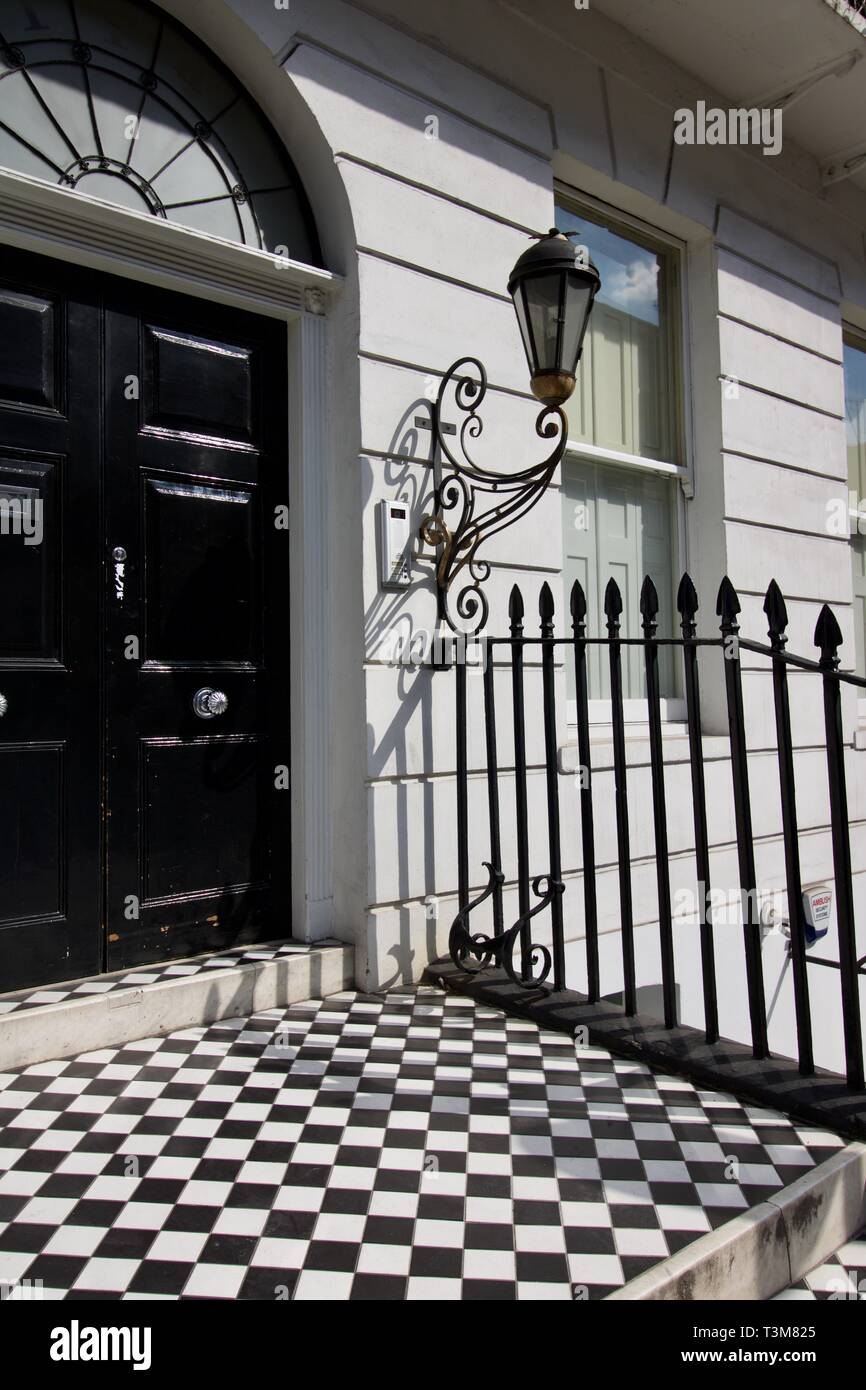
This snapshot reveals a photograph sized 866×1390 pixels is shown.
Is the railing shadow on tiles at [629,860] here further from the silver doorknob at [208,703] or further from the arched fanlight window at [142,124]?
the arched fanlight window at [142,124]

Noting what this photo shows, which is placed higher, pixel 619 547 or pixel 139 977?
pixel 619 547

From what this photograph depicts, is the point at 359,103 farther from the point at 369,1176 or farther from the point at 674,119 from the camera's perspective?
the point at 369,1176

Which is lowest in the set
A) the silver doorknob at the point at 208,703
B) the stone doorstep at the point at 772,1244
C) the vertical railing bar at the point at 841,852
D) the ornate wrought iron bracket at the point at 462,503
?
the stone doorstep at the point at 772,1244

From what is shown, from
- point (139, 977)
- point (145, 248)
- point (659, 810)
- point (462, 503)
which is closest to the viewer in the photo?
point (659, 810)

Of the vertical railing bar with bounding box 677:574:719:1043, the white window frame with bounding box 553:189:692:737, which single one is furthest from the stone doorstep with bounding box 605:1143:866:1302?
the white window frame with bounding box 553:189:692:737

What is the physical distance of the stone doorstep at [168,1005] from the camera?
2.57m

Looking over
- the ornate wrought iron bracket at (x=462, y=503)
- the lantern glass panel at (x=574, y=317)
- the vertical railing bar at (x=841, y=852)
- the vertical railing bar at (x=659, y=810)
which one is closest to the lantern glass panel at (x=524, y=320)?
the lantern glass panel at (x=574, y=317)

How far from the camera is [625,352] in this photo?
475 cm

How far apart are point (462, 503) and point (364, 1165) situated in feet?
7.94

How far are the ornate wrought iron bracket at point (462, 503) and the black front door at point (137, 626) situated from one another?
59 cm

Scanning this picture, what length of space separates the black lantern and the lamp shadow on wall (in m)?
0.64

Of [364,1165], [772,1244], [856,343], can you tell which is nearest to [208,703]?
[364,1165]

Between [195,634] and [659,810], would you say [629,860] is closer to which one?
[659,810]

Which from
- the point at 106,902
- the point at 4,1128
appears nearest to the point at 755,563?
the point at 106,902
